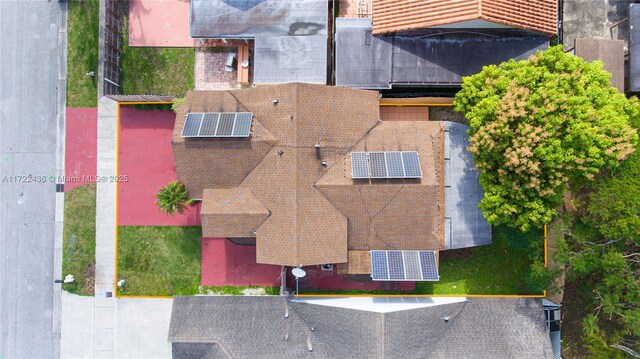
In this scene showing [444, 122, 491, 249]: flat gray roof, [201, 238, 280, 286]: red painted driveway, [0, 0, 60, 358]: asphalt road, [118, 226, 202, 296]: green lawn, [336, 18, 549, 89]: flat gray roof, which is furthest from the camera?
[0, 0, 60, 358]: asphalt road

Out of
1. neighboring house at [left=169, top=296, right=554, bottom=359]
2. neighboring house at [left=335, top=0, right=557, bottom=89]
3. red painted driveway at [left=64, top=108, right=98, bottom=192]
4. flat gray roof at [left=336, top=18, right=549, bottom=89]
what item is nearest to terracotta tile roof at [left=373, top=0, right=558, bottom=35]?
neighboring house at [left=335, top=0, right=557, bottom=89]

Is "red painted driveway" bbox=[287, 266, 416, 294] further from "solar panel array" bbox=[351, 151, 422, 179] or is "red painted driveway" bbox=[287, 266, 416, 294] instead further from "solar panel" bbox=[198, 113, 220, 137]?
"solar panel" bbox=[198, 113, 220, 137]

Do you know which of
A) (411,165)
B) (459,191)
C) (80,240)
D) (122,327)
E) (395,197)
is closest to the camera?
(411,165)

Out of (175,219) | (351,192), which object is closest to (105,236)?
(175,219)

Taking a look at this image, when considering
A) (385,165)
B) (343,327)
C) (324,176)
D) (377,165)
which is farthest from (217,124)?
(343,327)

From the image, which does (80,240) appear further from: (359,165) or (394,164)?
(394,164)

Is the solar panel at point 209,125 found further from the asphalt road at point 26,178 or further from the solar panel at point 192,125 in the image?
the asphalt road at point 26,178
